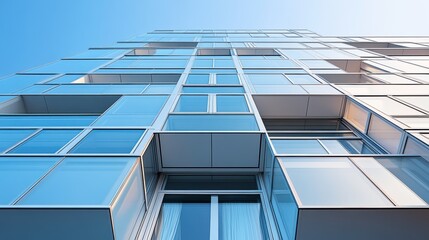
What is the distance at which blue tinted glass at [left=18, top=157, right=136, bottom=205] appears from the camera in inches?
148

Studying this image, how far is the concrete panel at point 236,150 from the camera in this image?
562 centimetres

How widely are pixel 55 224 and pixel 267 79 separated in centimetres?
864

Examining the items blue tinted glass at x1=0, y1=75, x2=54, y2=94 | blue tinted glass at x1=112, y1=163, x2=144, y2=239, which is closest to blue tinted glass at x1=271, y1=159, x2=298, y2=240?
blue tinted glass at x1=112, y1=163, x2=144, y2=239

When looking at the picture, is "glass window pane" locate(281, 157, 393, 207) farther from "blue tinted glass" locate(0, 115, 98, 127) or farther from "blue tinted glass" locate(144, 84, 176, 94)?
"blue tinted glass" locate(0, 115, 98, 127)

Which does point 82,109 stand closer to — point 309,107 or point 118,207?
point 118,207

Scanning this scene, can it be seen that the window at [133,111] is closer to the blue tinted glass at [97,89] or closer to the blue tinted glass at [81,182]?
the blue tinted glass at [97,89]

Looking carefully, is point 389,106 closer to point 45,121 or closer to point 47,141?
point 47,141

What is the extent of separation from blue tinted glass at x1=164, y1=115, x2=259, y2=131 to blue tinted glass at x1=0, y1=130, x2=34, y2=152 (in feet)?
12.3

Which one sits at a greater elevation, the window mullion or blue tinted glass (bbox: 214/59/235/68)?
blue tinted glass (bbox: 214/59/235/68)

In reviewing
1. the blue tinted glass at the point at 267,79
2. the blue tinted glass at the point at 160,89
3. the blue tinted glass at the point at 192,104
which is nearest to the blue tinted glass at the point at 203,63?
the blue tinted glass at the point at 267,79

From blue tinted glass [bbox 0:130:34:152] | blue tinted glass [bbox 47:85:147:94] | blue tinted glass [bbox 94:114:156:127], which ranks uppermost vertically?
blue tinted glass [bbox 47:85:147:94]

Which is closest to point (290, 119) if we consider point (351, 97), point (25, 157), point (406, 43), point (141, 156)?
point (351, 97)

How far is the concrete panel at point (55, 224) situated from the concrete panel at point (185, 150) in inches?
95.2

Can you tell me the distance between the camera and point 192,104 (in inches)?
306
